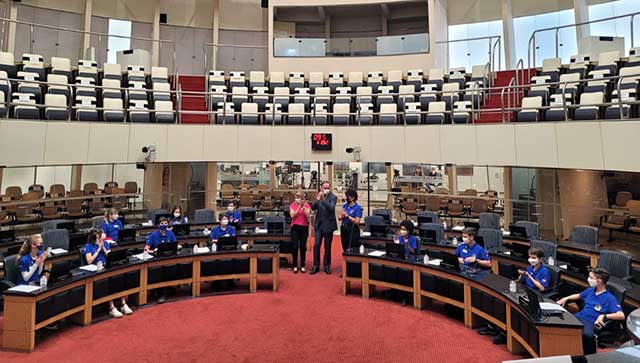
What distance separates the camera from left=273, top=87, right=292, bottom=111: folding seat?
12.8m

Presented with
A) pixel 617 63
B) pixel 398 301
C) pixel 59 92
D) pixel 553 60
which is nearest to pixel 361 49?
pixel 553 60

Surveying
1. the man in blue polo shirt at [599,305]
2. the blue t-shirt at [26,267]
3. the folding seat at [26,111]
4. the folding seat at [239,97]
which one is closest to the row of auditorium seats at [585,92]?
the man in blue polo shirt at [599,305]

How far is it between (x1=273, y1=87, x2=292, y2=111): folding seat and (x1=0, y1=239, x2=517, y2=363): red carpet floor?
24.7 ft

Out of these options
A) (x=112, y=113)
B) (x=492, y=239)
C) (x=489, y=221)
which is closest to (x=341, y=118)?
(x=489, y=221)

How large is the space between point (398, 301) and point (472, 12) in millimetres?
16843

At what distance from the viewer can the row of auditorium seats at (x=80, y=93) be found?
386 inches

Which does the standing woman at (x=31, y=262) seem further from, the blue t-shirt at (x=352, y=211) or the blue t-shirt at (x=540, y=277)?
the blue t-shirt at (x=540, y=277)

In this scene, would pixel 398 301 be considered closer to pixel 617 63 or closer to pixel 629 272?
pixel 629 272

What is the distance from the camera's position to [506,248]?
7.79m

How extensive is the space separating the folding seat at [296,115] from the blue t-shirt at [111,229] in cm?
605

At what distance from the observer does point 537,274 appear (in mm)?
5656

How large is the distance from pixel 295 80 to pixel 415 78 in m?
4.98

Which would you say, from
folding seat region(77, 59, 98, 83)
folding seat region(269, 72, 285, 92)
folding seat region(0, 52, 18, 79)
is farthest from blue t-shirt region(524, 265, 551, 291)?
folding seat region(0, 52, 18, 79)

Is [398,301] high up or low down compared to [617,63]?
down
